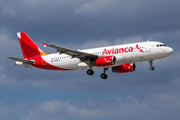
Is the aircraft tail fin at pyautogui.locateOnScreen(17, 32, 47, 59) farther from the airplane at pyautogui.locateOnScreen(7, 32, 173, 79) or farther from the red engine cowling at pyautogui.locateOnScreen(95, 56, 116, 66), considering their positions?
the red engine cowling at pyautogui.locateOnScreen(95, 56, 116, 66)

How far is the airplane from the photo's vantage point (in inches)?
2254

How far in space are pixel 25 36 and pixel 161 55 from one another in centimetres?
2913

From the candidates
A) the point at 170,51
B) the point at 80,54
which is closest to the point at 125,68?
the point at 80,54

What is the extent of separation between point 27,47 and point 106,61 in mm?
19500

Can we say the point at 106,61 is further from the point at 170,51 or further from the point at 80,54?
the point at 170,51

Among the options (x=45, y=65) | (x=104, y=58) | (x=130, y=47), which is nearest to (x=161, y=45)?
(x=130, y=47)

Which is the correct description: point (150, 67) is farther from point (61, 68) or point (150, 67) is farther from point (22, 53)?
point (22, 53)

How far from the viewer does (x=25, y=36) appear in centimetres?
6994

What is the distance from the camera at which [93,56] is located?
196 feet

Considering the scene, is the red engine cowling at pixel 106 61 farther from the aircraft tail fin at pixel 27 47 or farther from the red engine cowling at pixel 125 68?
the aircraft tail fin at pixel 27 47

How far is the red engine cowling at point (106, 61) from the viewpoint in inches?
2265

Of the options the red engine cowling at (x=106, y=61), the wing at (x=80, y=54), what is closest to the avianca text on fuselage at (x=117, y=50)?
the red engine cowling at (x=106, y=61)

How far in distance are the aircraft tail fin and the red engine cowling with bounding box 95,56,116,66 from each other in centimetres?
1420

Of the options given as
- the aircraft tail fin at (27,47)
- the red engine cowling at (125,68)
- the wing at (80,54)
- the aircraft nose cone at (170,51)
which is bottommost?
the red engine cowling at (125,68)
